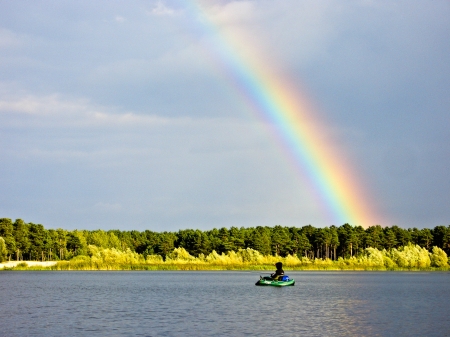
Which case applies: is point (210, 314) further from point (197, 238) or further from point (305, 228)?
point (305, 228)

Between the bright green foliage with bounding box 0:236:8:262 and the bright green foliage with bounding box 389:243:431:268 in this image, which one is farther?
the bright green foliage with bounding box 389:243:431:268

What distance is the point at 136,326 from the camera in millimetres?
42562

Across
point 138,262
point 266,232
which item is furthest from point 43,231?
point 266,232

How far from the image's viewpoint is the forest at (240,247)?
138m

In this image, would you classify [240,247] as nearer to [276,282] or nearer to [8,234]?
[8,234]

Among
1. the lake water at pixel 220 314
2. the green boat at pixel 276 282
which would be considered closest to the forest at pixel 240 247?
the green boat at pixel 276 282

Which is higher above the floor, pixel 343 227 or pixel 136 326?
pixel 343 227

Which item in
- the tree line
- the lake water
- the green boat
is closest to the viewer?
the lake water

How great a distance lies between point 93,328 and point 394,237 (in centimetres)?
14822

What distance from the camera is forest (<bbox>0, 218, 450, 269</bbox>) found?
138250 millimetres

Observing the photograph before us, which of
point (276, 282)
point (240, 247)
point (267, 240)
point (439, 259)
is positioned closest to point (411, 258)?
point (439, 259)

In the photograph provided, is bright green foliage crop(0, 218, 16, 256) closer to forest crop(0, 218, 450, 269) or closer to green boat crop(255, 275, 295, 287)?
forest crop(0, 218, 450, 269)

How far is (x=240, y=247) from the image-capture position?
174 m

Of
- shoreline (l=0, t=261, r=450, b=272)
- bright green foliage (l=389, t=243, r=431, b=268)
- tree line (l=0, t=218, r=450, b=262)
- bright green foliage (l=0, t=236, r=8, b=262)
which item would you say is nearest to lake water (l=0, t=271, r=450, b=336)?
bright green foliage (l=0, t=236, r=8, b=262)
